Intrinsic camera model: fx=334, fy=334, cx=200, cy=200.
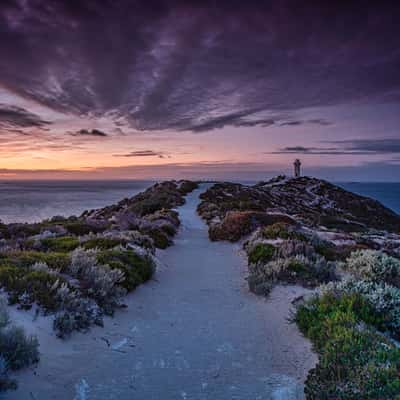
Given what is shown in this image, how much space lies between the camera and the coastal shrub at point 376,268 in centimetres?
757

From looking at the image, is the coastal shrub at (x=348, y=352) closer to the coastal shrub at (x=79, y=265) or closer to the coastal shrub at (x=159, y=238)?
the coastal shrub at (x=79, y=265)

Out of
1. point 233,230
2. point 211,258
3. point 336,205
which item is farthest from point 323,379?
point 336,205

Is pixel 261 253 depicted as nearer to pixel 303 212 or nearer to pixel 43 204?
pixel 303 212

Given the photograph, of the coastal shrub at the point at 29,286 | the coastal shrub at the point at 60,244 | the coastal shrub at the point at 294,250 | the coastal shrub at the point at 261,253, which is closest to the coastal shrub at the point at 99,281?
the coastal shrub at the point at 29,286

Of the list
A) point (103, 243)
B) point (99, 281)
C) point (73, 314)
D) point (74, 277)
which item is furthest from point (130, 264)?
point (73, 314)

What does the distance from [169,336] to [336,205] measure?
57807 mm

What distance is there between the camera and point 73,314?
5086 mm

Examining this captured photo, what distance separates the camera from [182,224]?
60.0ft

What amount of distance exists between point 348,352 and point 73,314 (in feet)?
12.7

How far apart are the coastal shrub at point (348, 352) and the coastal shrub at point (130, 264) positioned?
3.67 meters

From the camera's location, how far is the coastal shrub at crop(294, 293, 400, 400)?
3401 mm

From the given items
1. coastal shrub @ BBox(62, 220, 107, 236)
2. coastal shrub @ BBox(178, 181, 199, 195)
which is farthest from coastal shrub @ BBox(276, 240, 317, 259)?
coastal shrub @ BBox(178, 181, 199, 195)

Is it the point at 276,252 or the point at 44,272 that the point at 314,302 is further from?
the point at 44,272

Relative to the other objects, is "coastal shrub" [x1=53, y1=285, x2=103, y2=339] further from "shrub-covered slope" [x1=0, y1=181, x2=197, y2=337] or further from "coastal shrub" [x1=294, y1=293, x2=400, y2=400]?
"coastal shrub" [x1=294, y1=293, x2=400, y2=400]
